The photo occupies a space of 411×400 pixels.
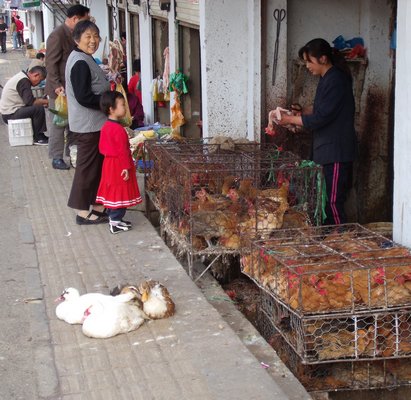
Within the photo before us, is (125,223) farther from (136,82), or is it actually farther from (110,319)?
(136,82)

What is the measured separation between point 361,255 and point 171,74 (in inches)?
239

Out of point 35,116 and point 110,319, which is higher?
point 35,116

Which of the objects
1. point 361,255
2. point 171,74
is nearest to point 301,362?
point 361,255

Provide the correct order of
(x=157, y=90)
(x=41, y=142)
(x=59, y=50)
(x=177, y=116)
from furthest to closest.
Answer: (x=41, y=142) → (x=157, y=90) → (x=177, y=116) → (x=59, y=50)

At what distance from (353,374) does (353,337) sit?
427mm

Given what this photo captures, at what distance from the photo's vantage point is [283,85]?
802cm

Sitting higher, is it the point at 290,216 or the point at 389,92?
the point at 389,92

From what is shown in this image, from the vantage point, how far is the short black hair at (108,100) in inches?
279

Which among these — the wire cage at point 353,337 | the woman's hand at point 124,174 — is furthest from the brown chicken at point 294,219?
the woman's hand at point 124,174

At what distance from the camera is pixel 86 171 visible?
25.1ft

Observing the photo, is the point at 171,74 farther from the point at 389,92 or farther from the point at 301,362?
the point at 301,362

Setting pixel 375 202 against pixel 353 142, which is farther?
pixel 375 202

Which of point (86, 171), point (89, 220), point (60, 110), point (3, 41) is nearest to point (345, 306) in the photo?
point (86, 171)

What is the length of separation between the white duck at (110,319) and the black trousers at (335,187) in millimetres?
2285
